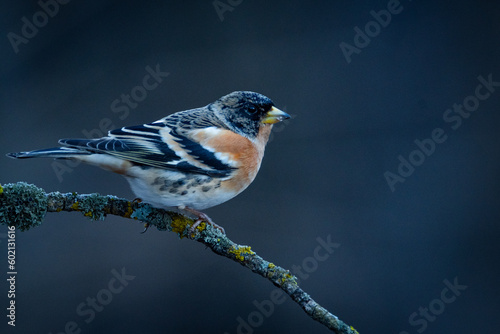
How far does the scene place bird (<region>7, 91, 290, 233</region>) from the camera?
199 cm

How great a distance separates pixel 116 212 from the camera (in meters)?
1.77

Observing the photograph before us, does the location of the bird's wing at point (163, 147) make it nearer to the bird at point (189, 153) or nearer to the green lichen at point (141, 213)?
the bird at point (189, 153)

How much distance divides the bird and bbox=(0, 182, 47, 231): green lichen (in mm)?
152

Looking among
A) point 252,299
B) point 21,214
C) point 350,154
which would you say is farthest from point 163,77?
point 21,214

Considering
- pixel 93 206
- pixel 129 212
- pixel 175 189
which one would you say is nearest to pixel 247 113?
pixel 175 189

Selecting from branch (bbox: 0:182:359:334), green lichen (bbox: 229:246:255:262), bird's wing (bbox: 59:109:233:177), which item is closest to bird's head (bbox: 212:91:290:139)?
bird's wing (bbox: 59:109:233:177)

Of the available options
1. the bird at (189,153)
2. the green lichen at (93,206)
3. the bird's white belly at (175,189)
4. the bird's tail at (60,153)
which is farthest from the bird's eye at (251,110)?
the green lichen at (93,206)

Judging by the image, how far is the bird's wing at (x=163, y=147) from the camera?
199cm

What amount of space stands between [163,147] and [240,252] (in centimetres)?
71

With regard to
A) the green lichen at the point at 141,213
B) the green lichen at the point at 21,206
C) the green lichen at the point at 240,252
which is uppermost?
the green lichen at the point at 21,206

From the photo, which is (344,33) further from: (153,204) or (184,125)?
(153,204)

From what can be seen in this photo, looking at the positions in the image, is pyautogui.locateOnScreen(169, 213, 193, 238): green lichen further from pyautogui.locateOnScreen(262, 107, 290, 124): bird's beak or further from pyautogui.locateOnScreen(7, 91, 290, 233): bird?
pyautogui.locateOnScreen(262, 107, 290, 124): bird's beak

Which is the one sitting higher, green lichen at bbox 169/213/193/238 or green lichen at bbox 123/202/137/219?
green lichen at bbox 123/202/137/219

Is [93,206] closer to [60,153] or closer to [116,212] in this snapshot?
[116,212]
